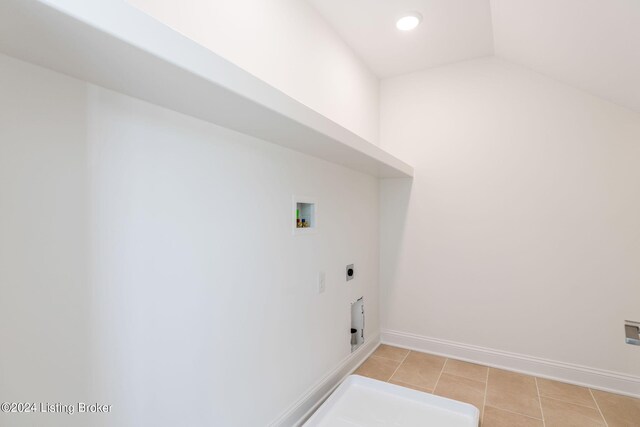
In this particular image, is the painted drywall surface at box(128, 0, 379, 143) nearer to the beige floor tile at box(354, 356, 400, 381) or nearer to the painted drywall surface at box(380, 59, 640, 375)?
the painted drywall surface at box(380, 59, 640, 375)

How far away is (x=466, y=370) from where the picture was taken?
2.49 metres

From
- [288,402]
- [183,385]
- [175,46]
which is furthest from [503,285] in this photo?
[175,46]

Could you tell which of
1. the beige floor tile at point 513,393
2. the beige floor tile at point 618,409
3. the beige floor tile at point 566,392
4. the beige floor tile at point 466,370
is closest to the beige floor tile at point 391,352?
the beige floor tile at point 466,370

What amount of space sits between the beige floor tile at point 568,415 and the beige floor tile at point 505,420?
84 millimetres

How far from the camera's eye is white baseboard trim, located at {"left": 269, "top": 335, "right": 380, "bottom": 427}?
1742 millimetres

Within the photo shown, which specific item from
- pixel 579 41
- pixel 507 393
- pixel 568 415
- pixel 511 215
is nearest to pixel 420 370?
pixel 507 393

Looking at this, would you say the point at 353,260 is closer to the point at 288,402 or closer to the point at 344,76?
the point at 288,402

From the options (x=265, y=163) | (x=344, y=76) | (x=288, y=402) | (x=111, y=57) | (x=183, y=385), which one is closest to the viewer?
(x=111, y=57)

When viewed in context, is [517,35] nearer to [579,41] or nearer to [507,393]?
[579,41]

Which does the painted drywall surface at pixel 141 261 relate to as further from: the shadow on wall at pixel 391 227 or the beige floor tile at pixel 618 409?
the beige floor tile at pixel 618 409

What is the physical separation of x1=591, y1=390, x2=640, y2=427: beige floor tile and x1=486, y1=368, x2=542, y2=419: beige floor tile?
0.36m

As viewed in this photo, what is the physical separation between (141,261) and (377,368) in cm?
208

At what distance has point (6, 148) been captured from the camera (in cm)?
78

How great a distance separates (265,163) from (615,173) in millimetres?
2398
